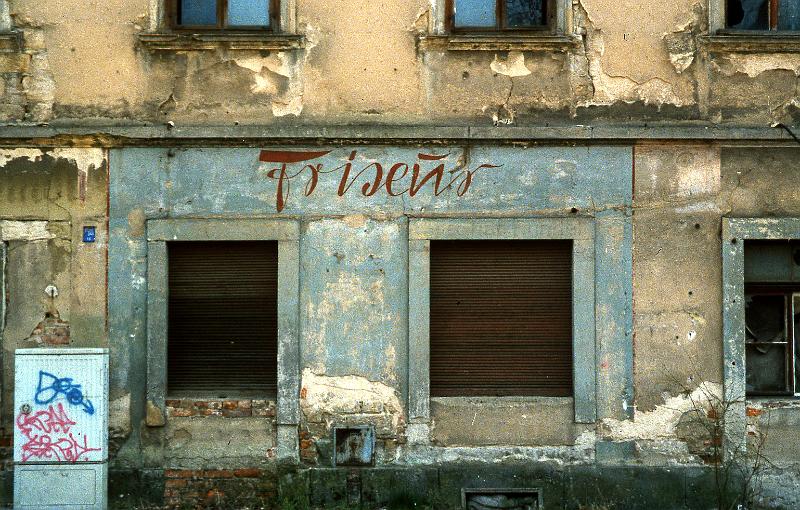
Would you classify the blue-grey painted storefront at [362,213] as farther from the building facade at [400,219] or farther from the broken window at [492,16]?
the broken window at [492,16]

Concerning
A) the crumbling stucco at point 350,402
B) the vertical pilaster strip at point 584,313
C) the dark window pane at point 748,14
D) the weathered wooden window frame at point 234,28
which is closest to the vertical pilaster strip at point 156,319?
the crumbling stucco at point 350,402

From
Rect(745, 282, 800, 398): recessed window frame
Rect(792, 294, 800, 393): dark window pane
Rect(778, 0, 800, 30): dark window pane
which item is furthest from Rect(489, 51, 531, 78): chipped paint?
Rect(792, 294, 800, 393): dark window pane

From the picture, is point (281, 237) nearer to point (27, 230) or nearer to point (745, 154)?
point (27, 230)

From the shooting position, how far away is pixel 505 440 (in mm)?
9344

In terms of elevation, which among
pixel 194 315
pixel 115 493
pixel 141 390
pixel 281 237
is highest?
pixel 281 237

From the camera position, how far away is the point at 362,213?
9.39 m

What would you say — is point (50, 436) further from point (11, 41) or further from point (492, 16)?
point (492, 16)

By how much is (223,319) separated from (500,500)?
2.93 meters

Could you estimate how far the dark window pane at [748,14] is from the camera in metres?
9.64

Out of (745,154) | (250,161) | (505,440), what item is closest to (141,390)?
(250,161)

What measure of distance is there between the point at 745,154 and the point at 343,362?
4008mm

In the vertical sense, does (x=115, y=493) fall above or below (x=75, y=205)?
below

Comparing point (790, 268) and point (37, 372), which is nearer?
point (37, 372)

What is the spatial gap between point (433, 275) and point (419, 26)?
2212mm
